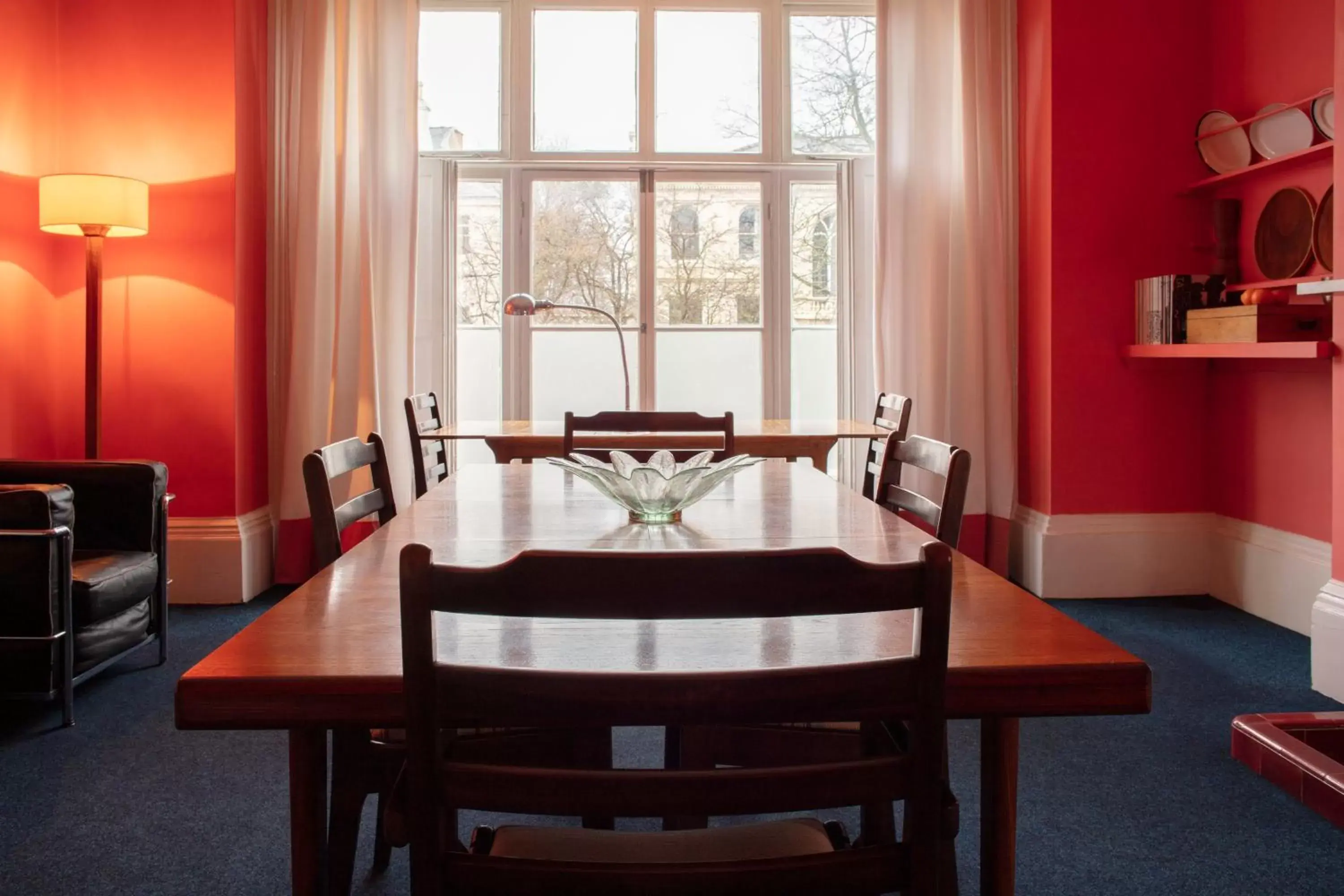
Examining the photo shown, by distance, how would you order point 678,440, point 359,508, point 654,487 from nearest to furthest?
point 654,487, point 359,508, point 678,440

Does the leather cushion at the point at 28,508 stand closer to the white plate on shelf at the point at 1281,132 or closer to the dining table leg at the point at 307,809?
the dining table leg at the point at 307,809

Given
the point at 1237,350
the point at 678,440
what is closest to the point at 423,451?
the point at 678,440

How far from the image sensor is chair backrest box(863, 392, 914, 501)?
266 cm

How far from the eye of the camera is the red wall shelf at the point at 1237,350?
11.1ft

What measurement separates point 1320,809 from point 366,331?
406 cm

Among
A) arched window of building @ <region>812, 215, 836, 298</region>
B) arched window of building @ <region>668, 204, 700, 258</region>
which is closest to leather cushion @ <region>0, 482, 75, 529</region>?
arched window of building @ <region>668, 204, 700, 258</region>

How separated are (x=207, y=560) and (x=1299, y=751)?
4.00 meters

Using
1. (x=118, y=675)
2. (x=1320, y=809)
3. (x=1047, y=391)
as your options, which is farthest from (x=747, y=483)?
(x=1047, y=391)

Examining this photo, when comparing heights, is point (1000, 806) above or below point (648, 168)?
below

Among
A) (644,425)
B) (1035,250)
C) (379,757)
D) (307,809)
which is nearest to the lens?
(307,809)

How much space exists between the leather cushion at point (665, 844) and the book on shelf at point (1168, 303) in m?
3.75

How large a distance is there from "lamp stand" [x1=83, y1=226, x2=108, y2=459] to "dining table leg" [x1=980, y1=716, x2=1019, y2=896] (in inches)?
148

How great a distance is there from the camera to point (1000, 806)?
140 cm

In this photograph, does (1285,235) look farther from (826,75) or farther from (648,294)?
(648,294)
